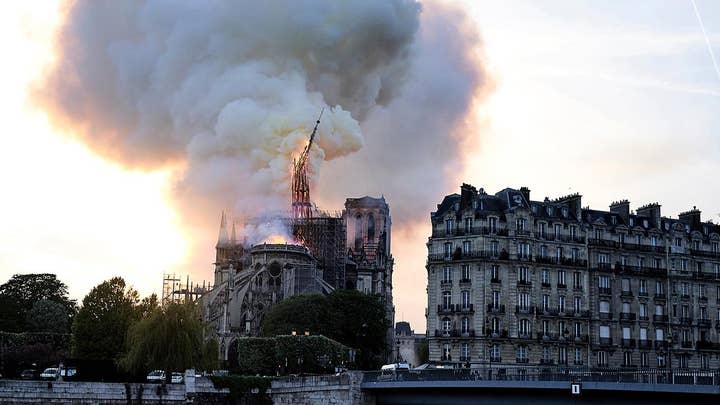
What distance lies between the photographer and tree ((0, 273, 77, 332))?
116 metres

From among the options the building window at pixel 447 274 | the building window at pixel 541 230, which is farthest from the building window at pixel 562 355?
the building window at pixel 447 274

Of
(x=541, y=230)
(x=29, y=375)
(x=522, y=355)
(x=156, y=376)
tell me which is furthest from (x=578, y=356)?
(x=29, y=375)

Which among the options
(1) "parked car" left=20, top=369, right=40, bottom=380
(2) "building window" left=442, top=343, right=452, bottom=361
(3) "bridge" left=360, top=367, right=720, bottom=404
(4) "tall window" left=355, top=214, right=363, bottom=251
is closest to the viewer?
(3) "bridge" left=360, top=367, right=720, bottom=404

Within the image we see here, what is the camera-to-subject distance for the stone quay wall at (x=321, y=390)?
55906 millimetres

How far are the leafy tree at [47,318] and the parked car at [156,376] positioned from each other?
137 feet

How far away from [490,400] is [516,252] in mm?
31402

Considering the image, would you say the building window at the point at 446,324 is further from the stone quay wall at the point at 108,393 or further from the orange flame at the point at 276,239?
the orange flame at the point at 276,239

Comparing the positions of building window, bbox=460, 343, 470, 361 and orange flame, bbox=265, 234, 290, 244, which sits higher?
orange flame, bbox=265, 234, 290, 244

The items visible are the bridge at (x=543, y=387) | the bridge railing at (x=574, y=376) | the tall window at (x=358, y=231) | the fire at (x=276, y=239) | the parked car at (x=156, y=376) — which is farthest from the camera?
the tall window at (x=358, y=231)

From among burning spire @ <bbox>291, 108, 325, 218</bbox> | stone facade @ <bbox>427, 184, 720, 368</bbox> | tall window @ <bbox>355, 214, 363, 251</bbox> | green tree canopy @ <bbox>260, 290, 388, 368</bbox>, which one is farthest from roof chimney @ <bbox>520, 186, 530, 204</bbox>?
tall window @ <bbox>355, 214, 363, 251</bbox>

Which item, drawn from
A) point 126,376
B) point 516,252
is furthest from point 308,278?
point 126,376

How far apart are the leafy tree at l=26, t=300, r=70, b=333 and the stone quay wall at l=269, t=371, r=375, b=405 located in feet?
169

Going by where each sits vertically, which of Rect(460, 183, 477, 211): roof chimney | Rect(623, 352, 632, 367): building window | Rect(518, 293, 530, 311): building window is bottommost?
Rect(623, 352, 632, 367): building window

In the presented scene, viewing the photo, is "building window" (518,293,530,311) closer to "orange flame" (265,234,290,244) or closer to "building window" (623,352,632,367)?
"building window" (623,352,632,367)
